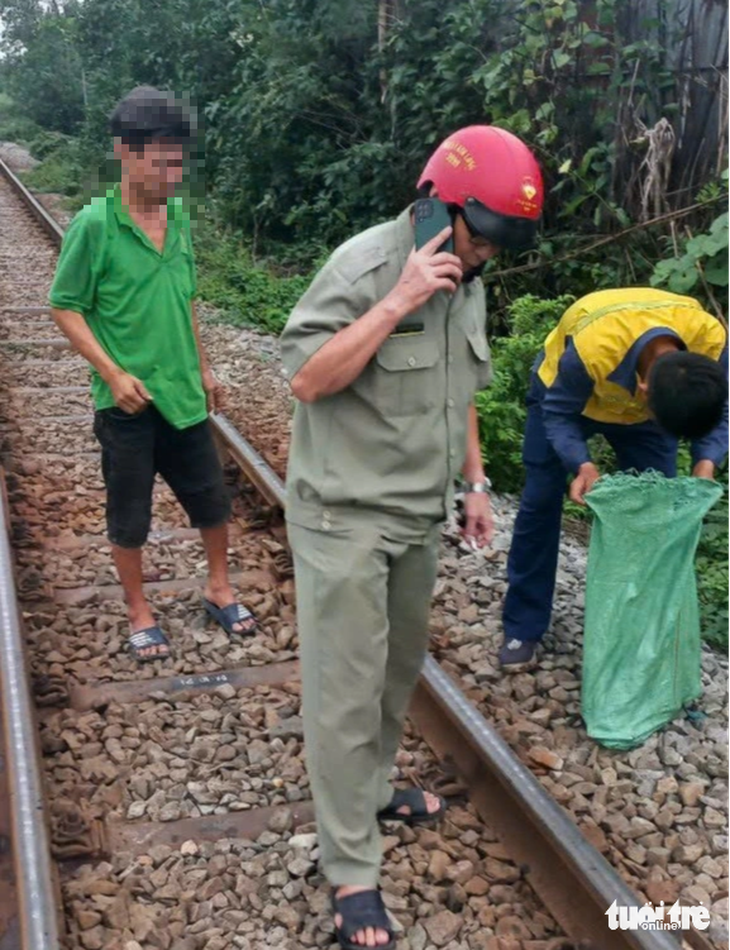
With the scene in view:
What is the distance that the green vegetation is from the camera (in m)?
6.61

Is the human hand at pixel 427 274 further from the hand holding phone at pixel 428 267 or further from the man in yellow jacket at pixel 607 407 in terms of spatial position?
the man in yellow jacket at pixel 607 407

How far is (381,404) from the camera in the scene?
8.56 ft

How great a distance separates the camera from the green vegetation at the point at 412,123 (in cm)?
661

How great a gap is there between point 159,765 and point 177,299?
1.54 m

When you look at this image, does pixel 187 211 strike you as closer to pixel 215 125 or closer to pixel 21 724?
pixel 21 724

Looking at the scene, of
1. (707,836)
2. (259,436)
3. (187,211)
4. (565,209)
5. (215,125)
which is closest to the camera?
(707,836)

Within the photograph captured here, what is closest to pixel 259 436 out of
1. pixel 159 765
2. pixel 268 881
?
pixel 159 765

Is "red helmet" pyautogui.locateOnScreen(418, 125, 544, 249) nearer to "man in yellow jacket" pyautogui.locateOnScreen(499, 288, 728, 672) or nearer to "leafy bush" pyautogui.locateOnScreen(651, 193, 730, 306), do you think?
"man in yellow jacket" pyautogui.locateOnScreen(499, 288, 728, 672)

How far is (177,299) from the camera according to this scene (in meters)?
3.97

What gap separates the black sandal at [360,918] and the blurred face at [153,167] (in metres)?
2.23

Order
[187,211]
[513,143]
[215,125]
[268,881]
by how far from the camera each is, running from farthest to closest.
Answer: [215,125]
[187,211]
[268,881]
[513,143]

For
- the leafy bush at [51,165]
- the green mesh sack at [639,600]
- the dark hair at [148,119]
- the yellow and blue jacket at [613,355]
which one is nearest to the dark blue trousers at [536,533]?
the yellow and blue jacket at [613,355]

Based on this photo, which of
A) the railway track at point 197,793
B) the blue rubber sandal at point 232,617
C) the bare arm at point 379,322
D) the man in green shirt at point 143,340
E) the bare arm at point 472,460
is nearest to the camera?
the bare arm at point 379,322

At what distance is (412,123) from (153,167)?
675cm
